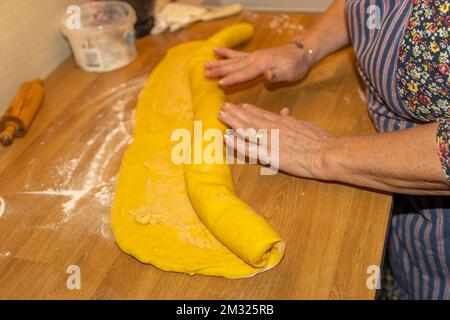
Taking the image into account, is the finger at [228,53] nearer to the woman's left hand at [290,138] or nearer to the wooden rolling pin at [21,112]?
the woman's left hand at [290,138]

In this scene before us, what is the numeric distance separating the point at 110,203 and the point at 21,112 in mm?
367

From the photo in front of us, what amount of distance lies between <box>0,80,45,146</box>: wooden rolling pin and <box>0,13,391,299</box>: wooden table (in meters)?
0.02

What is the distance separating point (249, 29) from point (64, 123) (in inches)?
22.1

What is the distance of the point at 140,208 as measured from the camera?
36.7 inches

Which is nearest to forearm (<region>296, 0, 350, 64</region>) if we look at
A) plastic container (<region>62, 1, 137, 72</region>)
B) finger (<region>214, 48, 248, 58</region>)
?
finger (<region>214, 48, 248, 58</region>)

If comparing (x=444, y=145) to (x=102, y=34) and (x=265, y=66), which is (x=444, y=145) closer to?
(x=265, y=66)

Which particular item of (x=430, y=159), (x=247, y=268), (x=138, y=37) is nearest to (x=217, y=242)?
Result: (x=247, y=268)

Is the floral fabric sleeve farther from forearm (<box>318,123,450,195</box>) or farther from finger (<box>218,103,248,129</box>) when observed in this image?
finger (<box>218,103,248,129</box>)

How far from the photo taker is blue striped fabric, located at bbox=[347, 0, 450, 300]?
2.98ft

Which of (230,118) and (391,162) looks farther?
(230,118)

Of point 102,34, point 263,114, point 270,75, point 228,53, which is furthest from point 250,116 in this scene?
point 102,34

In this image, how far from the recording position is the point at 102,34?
1286mm

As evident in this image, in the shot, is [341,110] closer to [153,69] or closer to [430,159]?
[430,159]

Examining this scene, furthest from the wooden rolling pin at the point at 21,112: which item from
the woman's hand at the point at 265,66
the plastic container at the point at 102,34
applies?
the woman's hand at the point at 265,66
